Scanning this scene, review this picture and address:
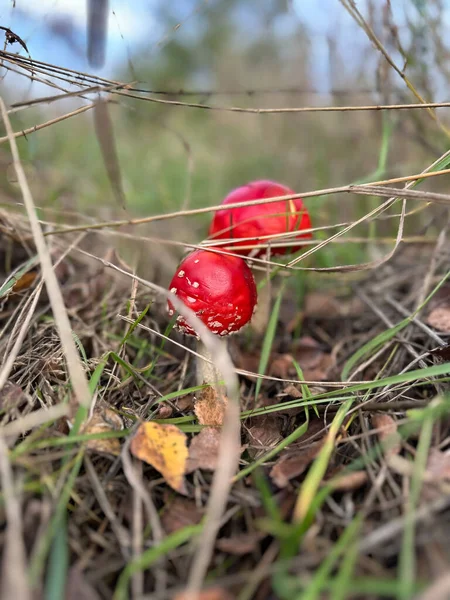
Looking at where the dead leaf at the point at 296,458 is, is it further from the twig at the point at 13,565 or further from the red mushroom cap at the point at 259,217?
the red mushroom cap at the point at 259,217

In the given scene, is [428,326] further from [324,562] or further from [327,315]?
[324,562]

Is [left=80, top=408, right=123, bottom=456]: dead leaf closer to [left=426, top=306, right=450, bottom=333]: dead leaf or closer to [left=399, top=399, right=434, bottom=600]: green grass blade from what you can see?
[left=399, top=399, right=434, bottom=600]: green grass blade

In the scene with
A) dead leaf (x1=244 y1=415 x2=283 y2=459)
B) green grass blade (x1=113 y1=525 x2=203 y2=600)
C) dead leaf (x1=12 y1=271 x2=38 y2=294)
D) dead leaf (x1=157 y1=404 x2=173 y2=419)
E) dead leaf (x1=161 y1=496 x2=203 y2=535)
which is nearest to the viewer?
green grass blade (x1=113 y1=525 x2=203 y2=600)

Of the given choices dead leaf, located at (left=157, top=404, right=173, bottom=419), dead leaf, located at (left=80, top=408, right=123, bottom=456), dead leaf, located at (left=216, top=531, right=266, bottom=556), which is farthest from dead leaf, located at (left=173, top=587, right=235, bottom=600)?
dead leaf, located at (left=157, top=404, right=173, bottom=419)

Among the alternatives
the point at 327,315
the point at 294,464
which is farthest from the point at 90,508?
the point at 327,315

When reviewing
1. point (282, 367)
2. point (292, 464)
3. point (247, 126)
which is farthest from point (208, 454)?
point (247, 126)

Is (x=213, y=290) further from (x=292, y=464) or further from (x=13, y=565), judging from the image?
(x=13, y=565)
